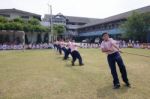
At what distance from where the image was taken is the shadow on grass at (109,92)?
24.7 ft

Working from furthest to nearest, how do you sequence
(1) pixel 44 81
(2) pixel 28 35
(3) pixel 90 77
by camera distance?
(2) pixel 28 35, (3) pixel 90 77, (1) pixel 44 81

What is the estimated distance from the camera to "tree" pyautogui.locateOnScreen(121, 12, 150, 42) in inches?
1768

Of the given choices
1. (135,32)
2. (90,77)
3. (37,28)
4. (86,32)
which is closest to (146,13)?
(135,32)

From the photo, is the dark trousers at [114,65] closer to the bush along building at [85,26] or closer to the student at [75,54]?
the student at [75,54]

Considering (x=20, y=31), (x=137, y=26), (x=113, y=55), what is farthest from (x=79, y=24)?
(x=113, y=55)

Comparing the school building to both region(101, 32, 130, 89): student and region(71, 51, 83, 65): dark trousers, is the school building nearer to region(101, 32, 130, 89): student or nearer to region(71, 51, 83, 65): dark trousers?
region(71, 51, 83, 65): dark trousers

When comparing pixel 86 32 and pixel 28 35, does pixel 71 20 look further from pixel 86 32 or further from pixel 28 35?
pixel 28 35

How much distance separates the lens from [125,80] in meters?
8.72

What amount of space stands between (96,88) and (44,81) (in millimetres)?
2341

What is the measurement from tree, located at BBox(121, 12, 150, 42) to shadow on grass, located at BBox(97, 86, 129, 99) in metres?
38.1

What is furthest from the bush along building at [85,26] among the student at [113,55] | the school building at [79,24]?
the student at [113,55]

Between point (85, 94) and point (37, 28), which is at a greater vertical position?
point (37, 28)

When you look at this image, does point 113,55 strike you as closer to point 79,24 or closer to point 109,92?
point 109,92

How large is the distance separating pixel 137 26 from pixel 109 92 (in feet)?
129
